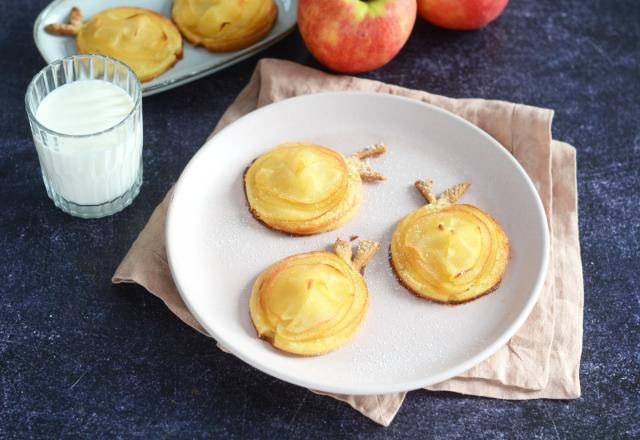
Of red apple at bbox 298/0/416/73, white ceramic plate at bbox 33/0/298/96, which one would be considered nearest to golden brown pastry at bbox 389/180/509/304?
red apple at bbox 298/0/416/73

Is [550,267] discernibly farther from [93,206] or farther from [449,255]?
[93,206]

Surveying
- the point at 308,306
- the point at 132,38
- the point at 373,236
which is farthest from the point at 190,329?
the point at 132,38

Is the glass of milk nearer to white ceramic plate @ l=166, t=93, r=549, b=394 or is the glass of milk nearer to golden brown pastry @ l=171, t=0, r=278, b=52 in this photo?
white ceramic plate @ l=166, t=93, r=549, b=394

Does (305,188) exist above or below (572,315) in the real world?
above

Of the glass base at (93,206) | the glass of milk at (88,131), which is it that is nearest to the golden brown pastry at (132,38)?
the glass of milk at (88,131)

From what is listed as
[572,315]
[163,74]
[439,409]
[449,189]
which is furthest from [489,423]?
[163,74]

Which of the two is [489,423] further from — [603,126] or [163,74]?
[163,74]
